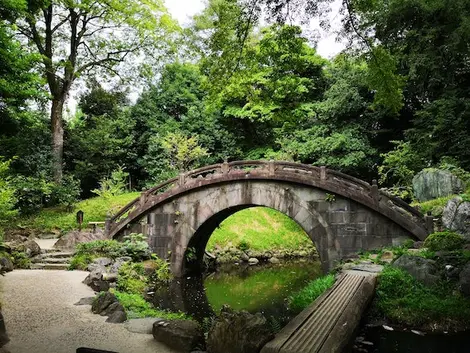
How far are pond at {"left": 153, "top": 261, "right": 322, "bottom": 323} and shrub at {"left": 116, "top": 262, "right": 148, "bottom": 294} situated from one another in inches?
23.5

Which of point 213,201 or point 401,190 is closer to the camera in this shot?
point 213,201


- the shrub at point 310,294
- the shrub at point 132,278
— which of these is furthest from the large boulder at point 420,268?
the shrub at point 132,278

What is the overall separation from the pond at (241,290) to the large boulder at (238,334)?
463 cm

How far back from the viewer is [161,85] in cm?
2812

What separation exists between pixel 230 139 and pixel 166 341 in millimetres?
22210

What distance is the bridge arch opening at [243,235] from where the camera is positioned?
51.9ft

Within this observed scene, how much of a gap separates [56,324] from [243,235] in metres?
15.0

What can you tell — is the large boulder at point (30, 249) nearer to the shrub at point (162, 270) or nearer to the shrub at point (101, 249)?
the shrub at point (101, 249)

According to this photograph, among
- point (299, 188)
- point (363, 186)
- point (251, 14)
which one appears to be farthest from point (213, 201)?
point (251, 14)

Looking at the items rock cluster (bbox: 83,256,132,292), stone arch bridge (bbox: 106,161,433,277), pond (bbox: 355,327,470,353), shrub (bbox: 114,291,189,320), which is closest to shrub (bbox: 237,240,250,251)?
stone arch bridge (bbox: 106,161,433,277)

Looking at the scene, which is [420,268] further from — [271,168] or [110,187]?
[110,187]

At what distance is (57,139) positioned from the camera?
21.3 metres

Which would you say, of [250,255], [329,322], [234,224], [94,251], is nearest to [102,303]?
[329,322]

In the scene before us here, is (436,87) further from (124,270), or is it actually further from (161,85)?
(161,85)
